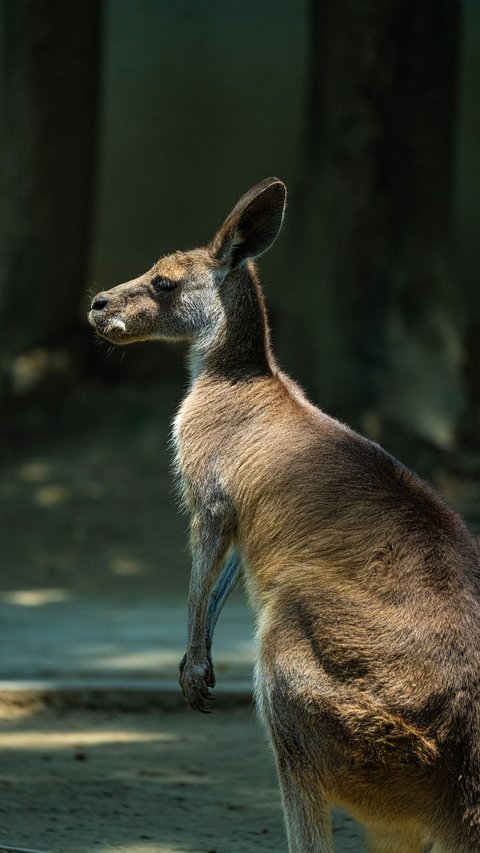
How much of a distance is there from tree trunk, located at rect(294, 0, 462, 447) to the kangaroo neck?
634 cm

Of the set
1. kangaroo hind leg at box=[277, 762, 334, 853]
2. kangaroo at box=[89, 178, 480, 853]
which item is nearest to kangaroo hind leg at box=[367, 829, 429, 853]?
kangaroo at box=[89, 178, 480, 853]

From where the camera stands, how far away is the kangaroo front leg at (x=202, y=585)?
4.70 metres

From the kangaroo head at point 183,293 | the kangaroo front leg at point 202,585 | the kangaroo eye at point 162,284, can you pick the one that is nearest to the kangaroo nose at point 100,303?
the kangaroo head at point 183,293

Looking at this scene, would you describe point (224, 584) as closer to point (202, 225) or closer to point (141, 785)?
point (141, 785)

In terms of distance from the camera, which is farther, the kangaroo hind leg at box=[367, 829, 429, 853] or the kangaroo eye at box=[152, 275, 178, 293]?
the kangaroo eye at box=[152, 275, 178, 293]

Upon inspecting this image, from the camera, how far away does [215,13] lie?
571 inches

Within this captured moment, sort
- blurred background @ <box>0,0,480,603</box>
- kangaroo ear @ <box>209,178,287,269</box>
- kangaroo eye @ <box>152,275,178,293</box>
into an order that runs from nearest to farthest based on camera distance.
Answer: kangaroo ear @ <box>209,178,287,269</box> → kangaroo eye @ <box>152,275,178,293</box> → blurred background @ <box>0,0,480,603</box>

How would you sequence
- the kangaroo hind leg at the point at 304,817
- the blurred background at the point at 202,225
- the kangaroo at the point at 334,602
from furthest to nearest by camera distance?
the blurred background at the point at 202,225 < the kangaroo hind leg at the point at 304,817 < the kangaroo at the point at 334,602

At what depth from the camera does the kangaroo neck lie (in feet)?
16.8

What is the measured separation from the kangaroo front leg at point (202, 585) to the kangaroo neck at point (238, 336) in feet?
2.02

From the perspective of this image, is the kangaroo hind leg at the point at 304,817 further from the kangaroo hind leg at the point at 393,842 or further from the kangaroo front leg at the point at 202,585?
the kangaroo front leg at the point at 202,585

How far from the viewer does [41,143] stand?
12.7 m

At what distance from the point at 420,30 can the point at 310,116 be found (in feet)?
3.71

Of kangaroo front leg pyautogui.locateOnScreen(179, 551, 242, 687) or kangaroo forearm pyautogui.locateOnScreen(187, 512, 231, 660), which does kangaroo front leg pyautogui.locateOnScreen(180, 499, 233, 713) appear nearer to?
kangaroo forearm pyautogui.locateOnScreen(187, 512, 231, 660)
